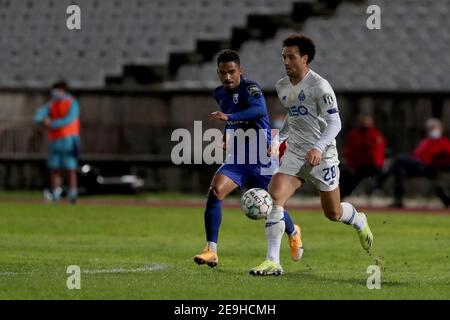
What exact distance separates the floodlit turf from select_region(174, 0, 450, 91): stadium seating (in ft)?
20.8

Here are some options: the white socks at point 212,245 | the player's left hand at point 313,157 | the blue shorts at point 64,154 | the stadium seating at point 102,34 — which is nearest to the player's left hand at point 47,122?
the blue shorts at point 64,154

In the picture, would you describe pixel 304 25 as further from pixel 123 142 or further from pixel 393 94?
pixel 123 142

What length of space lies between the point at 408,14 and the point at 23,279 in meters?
18.1

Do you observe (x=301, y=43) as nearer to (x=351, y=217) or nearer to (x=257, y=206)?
(x=257, y=206)

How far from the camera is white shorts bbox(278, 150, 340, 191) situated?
1052 centimetres

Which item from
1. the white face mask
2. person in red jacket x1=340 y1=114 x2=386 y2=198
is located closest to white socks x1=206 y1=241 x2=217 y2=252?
person in red jacket x1=340 y1=114 x2=386 y2=198

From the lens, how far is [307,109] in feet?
34.3

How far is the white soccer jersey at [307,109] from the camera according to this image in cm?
1030

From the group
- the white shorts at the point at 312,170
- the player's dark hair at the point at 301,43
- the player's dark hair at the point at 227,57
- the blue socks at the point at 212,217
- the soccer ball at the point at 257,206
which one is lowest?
the blue socks at the point at 212,217

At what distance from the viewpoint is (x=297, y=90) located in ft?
34.0

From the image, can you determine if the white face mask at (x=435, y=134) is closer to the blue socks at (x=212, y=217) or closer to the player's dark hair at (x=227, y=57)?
the blue socks at (x=212, y=217)

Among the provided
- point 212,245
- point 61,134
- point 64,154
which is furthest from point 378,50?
point 212,245

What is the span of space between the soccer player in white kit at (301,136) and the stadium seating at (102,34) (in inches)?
656

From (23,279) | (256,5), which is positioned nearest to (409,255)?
(23,279)
